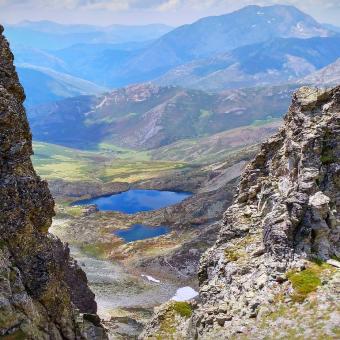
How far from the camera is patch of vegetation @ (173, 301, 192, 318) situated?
2554 inches

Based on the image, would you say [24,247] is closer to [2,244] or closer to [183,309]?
Answer: [2,244]

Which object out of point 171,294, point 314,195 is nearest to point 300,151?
point 314,195

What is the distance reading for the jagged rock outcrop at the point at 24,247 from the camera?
3901cm

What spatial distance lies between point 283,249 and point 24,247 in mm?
22628

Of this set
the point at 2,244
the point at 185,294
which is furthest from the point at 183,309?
the point at 185,294

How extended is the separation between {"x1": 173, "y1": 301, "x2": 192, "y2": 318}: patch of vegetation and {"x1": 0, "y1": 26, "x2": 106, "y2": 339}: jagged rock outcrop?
58.6 feet

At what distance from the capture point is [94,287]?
14200 centimetres

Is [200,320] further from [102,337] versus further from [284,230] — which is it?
[102,337]

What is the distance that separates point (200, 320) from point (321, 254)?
1303 centimetres

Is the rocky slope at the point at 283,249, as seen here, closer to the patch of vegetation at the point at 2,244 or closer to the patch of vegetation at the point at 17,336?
the patch of vegetation at the point at 17,336

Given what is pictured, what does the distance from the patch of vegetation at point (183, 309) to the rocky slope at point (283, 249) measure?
18 cm

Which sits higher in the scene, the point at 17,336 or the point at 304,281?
the point at 304,281

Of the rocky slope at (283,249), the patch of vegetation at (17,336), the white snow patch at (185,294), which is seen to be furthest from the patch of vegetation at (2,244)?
the white snow patch at (185,294)

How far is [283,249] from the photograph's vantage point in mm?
45656
